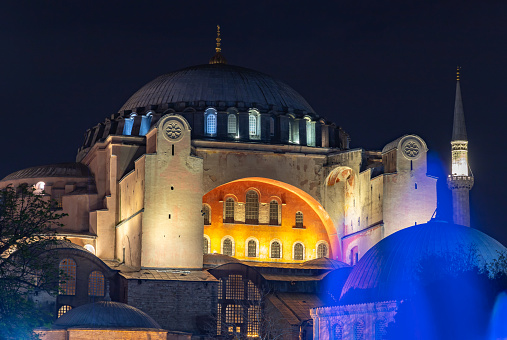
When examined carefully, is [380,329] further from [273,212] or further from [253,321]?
[273,212]

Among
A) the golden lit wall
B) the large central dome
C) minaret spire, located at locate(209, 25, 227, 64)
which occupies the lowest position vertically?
the golden lit wall

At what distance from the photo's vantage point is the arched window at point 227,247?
214 ft

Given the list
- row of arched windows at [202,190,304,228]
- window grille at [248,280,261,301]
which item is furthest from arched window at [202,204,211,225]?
window grille at [248,280,261,301]

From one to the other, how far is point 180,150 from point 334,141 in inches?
500

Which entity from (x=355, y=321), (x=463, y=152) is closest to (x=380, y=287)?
(x=355, y=321)

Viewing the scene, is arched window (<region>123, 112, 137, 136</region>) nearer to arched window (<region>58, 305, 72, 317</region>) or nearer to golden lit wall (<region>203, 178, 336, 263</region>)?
golden lit wall (<region>203, 178, 336, 263</region>)

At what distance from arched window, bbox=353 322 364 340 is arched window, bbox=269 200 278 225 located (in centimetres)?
1784

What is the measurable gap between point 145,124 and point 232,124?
193 inches

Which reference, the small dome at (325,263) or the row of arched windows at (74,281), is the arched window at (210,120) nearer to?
the small dome at (325,263)

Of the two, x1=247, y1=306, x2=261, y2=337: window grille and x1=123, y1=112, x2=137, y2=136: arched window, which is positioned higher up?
x1=123, y1=112, x2=137, y2=136: arched window

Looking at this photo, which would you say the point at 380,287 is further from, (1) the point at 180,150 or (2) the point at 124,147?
(2) the point at 124,147

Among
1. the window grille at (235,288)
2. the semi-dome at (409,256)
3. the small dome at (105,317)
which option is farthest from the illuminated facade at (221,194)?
the semi-dome at (409,256)

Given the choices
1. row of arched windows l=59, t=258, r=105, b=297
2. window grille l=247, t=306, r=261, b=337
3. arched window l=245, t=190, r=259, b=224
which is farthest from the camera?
arched window l=245, t=190, r=259, b=224

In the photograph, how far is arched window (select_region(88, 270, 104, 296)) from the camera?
2251 inches
